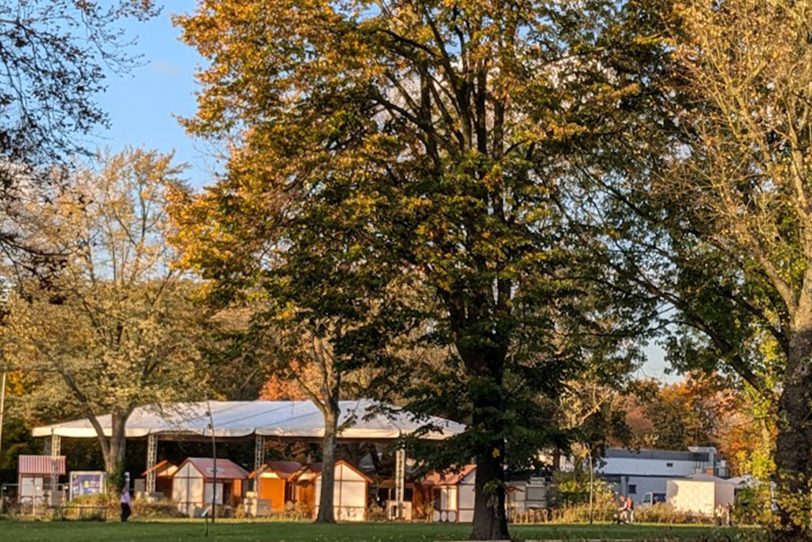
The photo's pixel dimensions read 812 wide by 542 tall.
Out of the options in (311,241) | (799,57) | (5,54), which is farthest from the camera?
(311,241)

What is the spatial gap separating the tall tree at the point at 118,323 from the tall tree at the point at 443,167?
76.6ft

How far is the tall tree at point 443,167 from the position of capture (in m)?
20.0

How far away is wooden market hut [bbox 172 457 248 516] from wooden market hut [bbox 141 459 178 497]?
101cm

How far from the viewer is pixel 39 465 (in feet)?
151

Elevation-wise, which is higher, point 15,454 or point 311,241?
point 311,241

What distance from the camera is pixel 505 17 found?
20.5m

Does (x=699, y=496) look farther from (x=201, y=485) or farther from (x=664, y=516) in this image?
(x=201, y=485)

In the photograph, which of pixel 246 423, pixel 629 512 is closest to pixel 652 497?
pixel 629 512

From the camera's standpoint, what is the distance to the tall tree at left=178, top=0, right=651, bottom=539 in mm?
20000

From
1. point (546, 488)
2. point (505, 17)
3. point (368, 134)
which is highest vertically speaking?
point (505, 17)

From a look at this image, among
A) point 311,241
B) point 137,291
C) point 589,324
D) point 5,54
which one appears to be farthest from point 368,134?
point 137,291

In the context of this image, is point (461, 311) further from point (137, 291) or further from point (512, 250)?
point (137, 291)

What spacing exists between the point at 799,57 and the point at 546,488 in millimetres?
39888

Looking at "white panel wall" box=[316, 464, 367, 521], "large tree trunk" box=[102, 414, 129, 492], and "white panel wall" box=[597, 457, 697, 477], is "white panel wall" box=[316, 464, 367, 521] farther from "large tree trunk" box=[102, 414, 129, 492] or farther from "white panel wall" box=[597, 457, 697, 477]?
"white panel wall" box=[597, 457, 697, 477]
